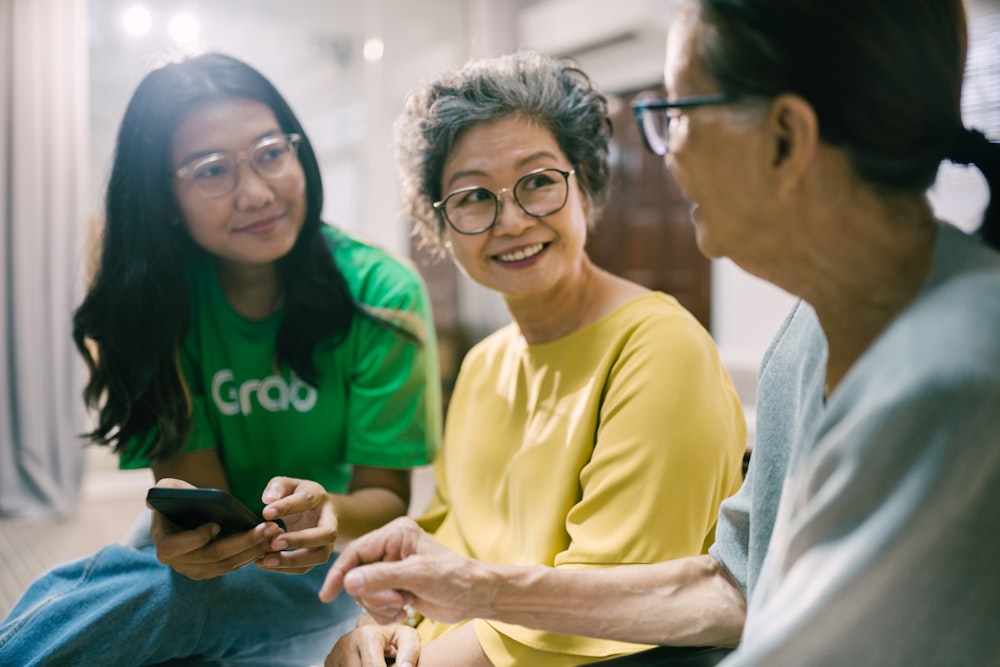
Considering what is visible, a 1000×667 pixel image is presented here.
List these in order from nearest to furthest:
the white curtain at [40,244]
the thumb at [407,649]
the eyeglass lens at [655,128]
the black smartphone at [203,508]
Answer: the eyeglass lens at [655,128] → the black smartphone at [203,508] → the thumb at [407,649] → the white curtain at [40,244]

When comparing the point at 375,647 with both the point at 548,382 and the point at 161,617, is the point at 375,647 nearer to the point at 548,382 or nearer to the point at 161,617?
the point at 161,617

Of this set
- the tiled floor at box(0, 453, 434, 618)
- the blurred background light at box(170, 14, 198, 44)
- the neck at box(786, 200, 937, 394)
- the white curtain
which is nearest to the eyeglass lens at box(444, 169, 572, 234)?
the neck at box(786, 200, 937, 394)

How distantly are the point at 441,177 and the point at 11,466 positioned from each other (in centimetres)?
303

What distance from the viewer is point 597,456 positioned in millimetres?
927

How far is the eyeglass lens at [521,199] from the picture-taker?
1.06 meters

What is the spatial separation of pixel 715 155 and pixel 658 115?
0.27ft

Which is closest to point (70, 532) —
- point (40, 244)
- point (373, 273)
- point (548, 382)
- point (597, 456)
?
point (40, 244)

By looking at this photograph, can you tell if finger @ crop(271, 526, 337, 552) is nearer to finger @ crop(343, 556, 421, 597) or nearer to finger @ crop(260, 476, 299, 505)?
finger @ crop(260, 476, 299, 505)

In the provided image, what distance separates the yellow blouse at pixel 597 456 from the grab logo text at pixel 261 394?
0.29 meters

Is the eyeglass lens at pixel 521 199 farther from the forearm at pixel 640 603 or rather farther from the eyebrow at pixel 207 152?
the forearm at pixel 640 603

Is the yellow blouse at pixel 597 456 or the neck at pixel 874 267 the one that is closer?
the neck at pixel 874 267

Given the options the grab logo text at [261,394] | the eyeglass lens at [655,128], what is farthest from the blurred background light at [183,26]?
the eyeglass lens at [655,128]

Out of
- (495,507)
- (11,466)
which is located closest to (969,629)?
(495,507)

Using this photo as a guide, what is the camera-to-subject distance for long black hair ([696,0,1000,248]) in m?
0.56
